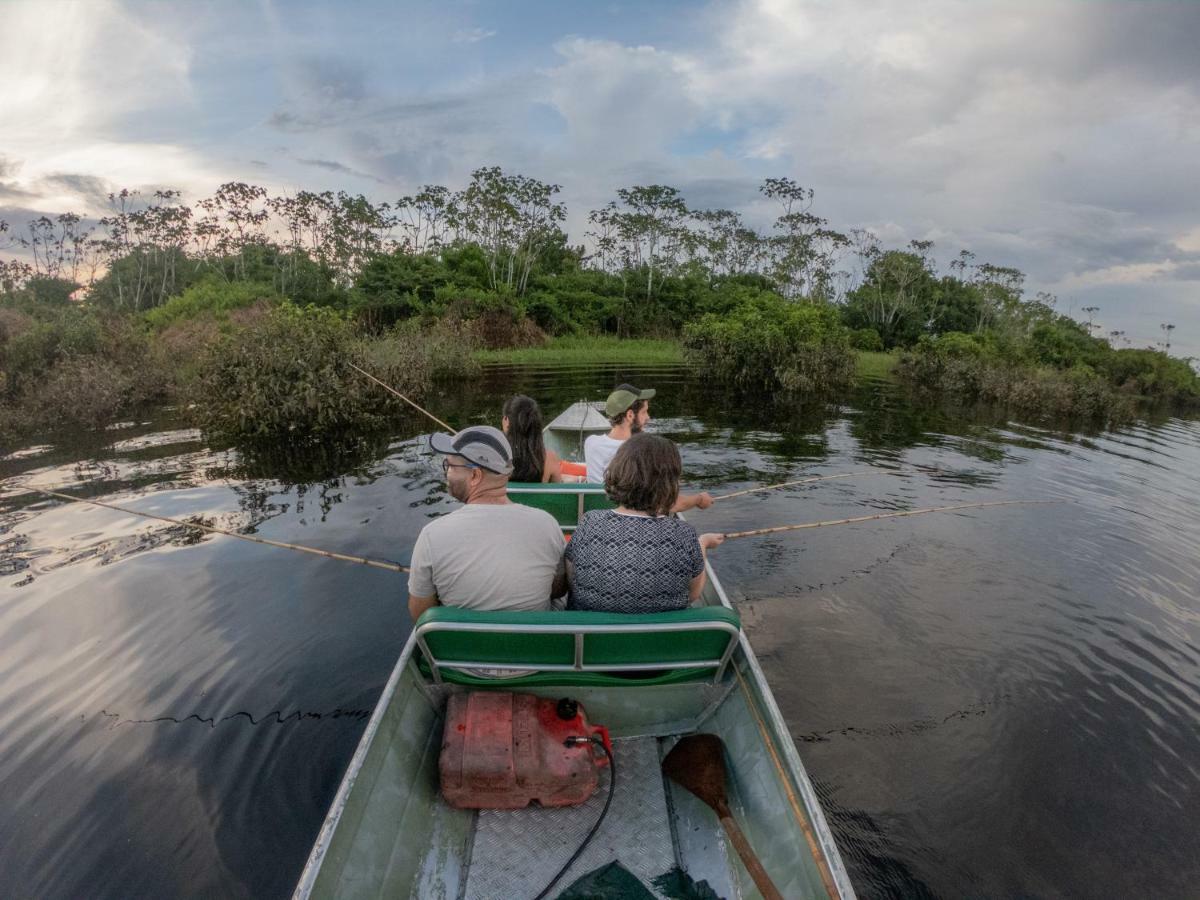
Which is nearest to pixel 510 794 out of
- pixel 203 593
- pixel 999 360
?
pixel 203 593

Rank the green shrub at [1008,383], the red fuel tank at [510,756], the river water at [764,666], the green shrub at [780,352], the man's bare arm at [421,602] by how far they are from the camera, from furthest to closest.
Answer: the green shrub at [780,352] < the green shrub at [1008,383] < the river water at [764,666] < the man's bare arm at [421,602] < the red fuel tank at [510,756]

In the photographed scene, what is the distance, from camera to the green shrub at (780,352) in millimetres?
20422

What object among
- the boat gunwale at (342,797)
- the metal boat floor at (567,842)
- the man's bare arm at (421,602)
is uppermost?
the man's bare arm at (421,602)

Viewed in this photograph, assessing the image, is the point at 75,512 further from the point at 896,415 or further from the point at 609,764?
the point at 896,415

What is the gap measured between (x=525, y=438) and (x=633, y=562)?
96.4 inches

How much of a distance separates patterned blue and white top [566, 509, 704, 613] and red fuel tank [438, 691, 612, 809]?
57 cm

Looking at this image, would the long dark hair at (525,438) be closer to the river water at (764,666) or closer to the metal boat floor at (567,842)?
the river water at (764,666)

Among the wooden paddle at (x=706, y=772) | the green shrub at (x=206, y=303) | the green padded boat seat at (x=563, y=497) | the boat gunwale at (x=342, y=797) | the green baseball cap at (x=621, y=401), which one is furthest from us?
the green shrub at (x=206, y=303)

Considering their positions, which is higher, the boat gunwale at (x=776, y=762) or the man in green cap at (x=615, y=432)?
the man in green cap at (x=615, y=432)

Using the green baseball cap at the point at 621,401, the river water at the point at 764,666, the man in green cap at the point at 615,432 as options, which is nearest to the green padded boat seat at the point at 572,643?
the river water at the point at 764,666

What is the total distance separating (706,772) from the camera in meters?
2.97

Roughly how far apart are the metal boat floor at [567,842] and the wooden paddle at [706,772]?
0.14m

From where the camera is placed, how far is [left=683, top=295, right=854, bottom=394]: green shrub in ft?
67.0

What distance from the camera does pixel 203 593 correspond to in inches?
239
